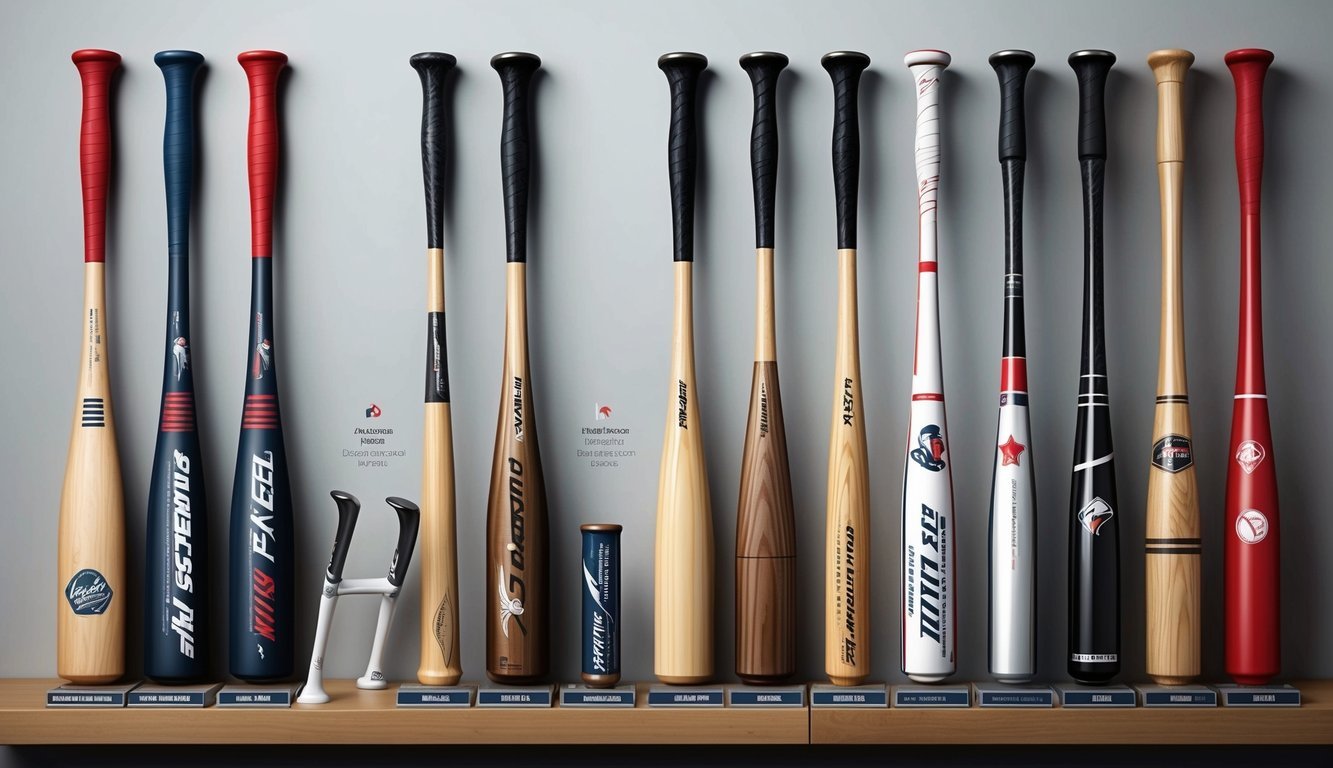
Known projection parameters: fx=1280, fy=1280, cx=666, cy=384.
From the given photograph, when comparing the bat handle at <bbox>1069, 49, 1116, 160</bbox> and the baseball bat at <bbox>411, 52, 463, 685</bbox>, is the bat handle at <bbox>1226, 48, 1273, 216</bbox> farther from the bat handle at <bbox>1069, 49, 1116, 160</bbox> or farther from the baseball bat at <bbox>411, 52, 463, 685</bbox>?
the baseball bat at <bbox>411, 52, 463, 685</bbox>

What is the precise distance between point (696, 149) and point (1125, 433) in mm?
675

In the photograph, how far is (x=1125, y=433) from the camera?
66.0 inches

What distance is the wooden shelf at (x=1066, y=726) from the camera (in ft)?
4.98

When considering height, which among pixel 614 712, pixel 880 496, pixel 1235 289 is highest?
pixel 1235 289

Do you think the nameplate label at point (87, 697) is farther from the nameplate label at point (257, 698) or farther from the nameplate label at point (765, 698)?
the nameplate label at point (765, 698)

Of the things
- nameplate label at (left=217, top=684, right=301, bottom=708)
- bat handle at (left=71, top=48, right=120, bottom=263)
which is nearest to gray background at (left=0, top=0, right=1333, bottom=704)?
Result: bat handle at (left=71, top=48, right=120, bottom=263)

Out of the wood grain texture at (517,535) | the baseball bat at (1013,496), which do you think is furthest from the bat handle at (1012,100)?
the wood grain texture at (517,535)

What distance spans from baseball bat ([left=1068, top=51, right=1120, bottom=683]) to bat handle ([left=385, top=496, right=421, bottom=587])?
2.68ft

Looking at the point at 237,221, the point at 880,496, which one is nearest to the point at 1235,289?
the point at 880,496

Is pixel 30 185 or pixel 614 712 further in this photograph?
pixel 30 185

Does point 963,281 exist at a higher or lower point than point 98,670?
higher

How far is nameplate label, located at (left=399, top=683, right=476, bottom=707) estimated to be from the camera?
1540mm

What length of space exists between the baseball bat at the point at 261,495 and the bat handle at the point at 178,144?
84mm

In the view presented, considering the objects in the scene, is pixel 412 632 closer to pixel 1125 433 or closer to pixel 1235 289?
pixel 1125 433
